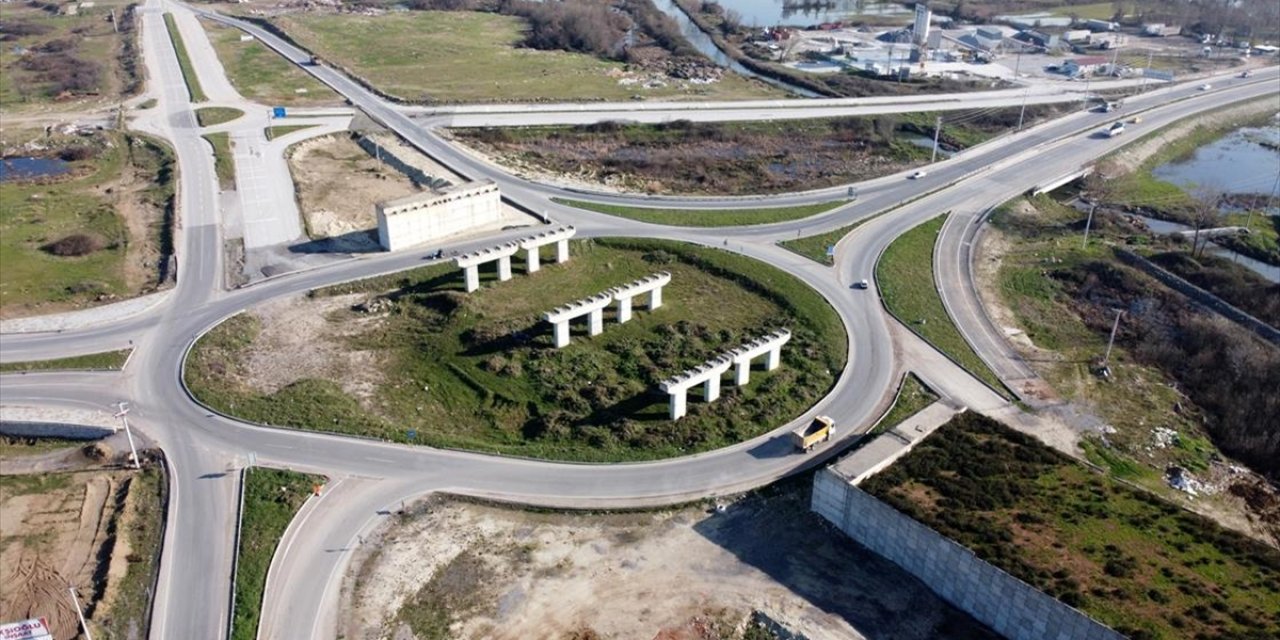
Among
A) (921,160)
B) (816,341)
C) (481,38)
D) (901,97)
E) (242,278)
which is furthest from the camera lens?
(481,38)

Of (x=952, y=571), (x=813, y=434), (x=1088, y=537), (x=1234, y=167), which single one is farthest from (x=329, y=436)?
(x=1234, y=167)

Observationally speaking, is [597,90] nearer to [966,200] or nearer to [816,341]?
[966,200]

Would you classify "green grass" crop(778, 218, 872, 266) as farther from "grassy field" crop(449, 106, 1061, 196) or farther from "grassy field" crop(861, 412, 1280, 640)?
"grassy field" crop(861, 412, 1280, 640)

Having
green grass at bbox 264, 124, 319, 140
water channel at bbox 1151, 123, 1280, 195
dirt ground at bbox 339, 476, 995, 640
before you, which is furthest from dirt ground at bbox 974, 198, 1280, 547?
green grass at bbox 264, 124, 319, 140

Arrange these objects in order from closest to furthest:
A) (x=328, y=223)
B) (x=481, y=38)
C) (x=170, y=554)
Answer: (x=170, y=554)
(x=328, y=223)
(x=481, y=38)

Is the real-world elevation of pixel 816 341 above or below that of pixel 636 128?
below

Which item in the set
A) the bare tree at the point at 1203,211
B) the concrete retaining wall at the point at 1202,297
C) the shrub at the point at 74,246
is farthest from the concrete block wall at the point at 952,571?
the shrub at the point at 74,246

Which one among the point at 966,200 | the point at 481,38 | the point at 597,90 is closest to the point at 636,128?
the point at 597,90

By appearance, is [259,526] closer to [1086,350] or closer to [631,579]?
[631,579]
